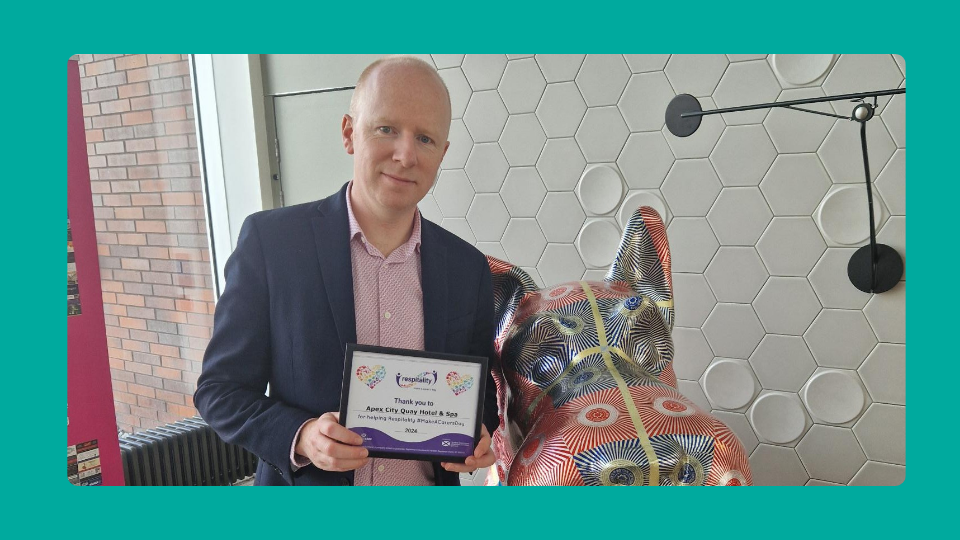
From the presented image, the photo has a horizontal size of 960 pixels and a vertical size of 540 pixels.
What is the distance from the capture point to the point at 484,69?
126 cm

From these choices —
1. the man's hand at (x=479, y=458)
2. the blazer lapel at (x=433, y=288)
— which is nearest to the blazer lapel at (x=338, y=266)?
the blazer lapel at (x=433, y=288)

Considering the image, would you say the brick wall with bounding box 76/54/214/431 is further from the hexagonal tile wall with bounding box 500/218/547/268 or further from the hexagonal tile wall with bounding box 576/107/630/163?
the hexagonal tile wall with bounding box 576/107/630/163

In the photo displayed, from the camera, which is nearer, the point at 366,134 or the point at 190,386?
the point at 366,134

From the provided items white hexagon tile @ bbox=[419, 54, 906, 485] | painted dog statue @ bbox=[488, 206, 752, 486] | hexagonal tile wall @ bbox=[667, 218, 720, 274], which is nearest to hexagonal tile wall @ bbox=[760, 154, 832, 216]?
white hexagon tile @ bbox=[419, 54, 906, 485]

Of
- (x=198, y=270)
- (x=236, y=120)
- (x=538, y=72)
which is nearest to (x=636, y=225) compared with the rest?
(x=538, y=72)

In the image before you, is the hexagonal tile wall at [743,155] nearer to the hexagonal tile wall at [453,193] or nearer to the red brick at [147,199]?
the hexagonal tile wall at [453,193]

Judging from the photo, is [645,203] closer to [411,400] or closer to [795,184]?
[795,184]

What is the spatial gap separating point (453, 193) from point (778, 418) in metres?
0.70

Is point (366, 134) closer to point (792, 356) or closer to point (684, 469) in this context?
point (684, 469)

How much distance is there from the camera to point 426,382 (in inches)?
30.9

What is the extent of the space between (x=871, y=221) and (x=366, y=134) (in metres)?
0.73

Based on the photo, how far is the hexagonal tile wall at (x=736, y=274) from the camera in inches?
43.6

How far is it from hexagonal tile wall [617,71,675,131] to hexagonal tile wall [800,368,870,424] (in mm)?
483

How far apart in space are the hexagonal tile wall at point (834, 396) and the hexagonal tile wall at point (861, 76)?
0.36 meters
